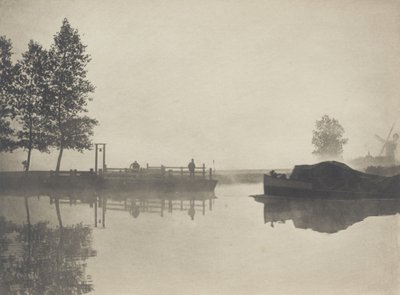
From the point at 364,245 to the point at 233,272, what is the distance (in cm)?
465

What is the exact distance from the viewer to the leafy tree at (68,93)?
90.8 ft

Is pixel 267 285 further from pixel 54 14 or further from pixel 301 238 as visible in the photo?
pixel 54 14

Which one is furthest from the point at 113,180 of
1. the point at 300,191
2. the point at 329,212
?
the point at 329,212

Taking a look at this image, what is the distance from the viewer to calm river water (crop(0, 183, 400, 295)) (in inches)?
320

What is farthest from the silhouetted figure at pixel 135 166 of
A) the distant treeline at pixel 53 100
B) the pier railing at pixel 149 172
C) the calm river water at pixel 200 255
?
the calm river water at pixel 200 255

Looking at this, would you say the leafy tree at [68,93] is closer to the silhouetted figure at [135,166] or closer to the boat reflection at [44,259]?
the silhouetted figure at [135,166]

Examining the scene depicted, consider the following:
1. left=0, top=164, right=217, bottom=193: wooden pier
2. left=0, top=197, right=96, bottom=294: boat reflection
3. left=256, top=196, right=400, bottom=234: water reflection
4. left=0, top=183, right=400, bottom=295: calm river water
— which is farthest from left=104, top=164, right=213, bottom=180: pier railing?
left=0, top=197, right=96, bottom=294: boat reflection

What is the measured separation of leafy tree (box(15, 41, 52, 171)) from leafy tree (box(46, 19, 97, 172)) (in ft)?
1.81

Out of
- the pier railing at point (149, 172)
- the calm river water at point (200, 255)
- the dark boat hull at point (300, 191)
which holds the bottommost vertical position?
the calm river water at point (200, 255)

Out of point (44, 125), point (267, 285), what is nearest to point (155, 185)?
point (44, 125)

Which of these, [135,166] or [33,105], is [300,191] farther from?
[33,105]

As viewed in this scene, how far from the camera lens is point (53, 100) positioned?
29.0m

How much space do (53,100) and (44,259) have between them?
72.3ft

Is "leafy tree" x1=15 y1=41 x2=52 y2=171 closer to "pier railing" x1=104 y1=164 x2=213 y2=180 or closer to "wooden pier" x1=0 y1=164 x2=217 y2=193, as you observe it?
"wooden pier" x1=0 y1=164 x2=217 y2=193
